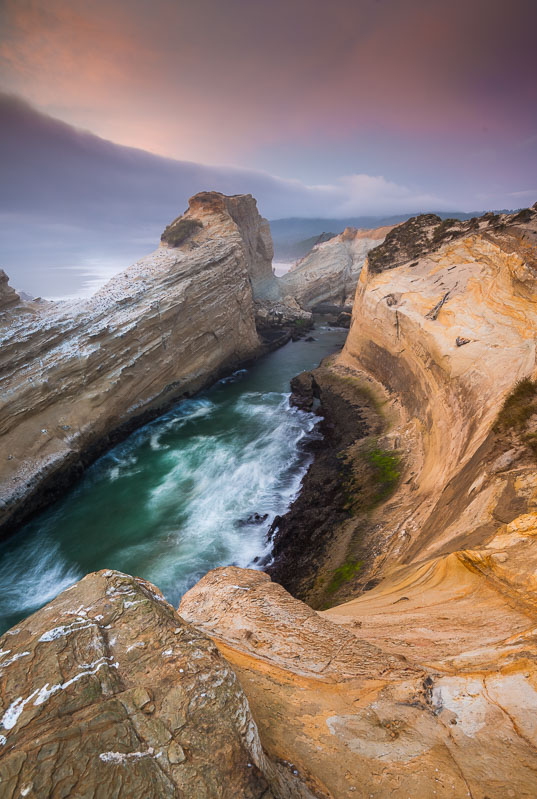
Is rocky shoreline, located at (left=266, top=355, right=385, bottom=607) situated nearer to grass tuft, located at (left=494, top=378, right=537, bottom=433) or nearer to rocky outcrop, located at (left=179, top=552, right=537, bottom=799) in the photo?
rocky outcrop, located at (left=179, top=552, right=537, bottom=799)

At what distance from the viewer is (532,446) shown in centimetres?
661

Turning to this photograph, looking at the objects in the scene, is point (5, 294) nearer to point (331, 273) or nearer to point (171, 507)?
point (171, 507)

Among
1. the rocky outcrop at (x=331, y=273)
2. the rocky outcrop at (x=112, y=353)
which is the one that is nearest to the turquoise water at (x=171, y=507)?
the rocky outcrop at (x=112, y=353)

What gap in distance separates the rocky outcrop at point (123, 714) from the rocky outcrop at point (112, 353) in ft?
43.6

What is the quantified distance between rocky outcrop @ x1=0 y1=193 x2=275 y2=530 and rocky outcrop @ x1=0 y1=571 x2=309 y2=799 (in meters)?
13.3

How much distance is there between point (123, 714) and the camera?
221 centimetres

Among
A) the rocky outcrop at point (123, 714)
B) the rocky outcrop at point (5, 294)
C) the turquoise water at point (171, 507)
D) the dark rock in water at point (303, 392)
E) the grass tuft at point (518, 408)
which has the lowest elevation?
the turquoise water at point (171, 507)

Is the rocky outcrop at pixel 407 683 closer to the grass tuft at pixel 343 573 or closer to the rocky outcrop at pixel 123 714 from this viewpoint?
the rocky outcrop at pixel 123 714

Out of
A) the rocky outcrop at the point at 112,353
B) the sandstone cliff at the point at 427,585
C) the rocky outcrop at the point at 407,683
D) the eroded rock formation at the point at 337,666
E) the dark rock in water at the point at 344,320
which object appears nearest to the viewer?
the eroded rock formation at the point at 337,666

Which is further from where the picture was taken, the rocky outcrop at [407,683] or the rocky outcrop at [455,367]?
the rocky outcrop at [455,367]

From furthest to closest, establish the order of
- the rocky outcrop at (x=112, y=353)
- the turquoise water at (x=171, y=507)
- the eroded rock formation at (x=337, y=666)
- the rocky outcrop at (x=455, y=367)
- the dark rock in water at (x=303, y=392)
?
the dark rock in water at (x=303, y=392), the rocky outcrop at (x=112, y=353), the turquoise water at (x=171, y=507), the rocky outcrop at (x=455, y=367), the eroded rock formation at (x=337, y=666)

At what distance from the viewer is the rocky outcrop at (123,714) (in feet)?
6.20

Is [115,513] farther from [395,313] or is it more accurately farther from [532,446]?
[395,313]

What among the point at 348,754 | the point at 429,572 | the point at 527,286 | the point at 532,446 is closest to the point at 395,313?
the point at 527,286
